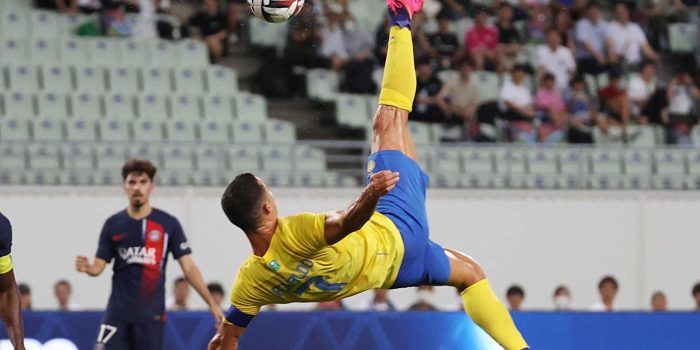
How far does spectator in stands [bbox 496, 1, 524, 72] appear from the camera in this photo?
16.3m

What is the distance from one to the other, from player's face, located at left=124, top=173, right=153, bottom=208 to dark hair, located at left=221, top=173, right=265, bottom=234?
97.0 inches

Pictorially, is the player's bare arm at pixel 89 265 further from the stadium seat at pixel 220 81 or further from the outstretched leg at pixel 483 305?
the stadium seat at pixel 220 81

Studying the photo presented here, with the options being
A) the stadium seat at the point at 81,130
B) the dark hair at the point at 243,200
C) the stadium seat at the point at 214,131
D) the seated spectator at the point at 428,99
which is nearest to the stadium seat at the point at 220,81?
the stadium seat at the point at 214,131

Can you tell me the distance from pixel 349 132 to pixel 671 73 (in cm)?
439

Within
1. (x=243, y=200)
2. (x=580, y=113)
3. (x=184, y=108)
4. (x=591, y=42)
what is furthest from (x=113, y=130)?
(x=243, y=200)

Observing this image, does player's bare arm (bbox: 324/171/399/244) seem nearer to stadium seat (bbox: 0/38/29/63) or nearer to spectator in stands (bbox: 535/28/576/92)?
stadium seat (bbox: 0/38/29/63)

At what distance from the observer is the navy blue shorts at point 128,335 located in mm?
9258

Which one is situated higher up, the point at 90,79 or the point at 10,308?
the point at 90,79

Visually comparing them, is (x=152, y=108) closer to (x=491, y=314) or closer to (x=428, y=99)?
(x=428, y=99)

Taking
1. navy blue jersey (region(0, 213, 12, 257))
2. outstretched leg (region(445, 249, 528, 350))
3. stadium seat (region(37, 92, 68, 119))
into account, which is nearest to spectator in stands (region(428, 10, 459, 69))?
stadium seat (region(37, 92, 68, 119))

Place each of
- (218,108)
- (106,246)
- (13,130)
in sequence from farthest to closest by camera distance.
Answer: (218,108), (13,130), (106,246)

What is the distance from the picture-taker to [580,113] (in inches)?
625

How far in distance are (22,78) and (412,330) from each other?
670 centimetres

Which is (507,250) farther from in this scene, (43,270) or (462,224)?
→ (43,270)
